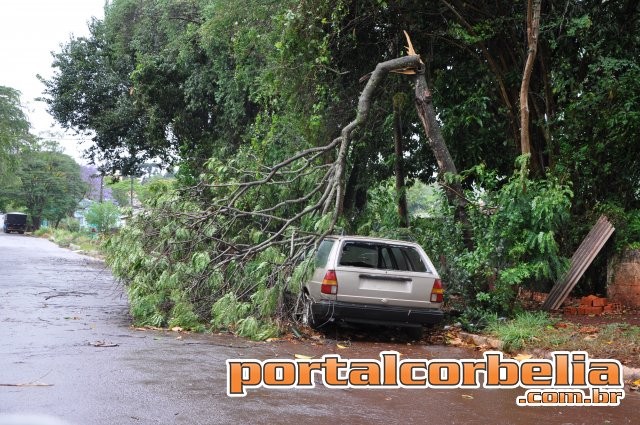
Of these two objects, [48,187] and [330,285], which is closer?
[330,285]

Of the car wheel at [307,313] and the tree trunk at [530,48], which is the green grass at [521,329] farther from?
the tree trunk at [530,48]

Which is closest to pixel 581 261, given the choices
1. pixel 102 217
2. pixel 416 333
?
pixel 416 333

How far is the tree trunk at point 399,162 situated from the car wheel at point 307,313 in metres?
4.57

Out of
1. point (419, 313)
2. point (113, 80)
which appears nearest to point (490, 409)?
point (419, 313)

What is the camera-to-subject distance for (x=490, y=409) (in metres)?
5.86

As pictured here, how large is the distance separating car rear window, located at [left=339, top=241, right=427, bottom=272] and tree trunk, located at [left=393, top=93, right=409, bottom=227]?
3776mm

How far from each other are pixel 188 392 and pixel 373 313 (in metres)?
3.68

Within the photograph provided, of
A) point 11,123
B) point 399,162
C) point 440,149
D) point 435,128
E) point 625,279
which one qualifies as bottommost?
point 625,279

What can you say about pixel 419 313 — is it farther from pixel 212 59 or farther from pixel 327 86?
pixel 212 59

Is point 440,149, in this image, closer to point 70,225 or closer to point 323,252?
point 323,252

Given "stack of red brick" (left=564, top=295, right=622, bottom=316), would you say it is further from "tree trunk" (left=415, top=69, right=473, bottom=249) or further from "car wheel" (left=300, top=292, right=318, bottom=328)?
"car wheel" (left=300, top=292, right=318, bottom=328)

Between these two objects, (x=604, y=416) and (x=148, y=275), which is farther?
(x=148, y=275)

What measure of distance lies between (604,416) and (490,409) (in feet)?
3.22

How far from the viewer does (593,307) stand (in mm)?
11430
